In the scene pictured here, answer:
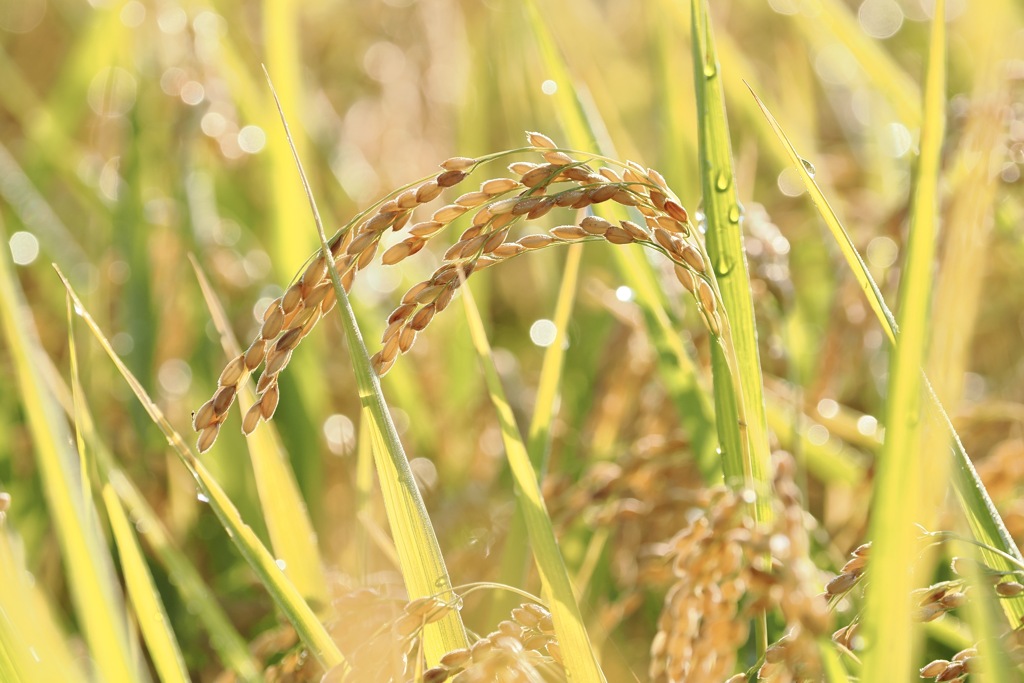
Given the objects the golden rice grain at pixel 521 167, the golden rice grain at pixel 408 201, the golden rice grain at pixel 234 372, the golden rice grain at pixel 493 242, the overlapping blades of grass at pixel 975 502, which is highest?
the golden rice grain at pixel 521 167

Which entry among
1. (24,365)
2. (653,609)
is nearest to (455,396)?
(653,609)

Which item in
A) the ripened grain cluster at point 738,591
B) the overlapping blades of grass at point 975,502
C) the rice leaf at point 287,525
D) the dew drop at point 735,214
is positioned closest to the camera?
the ripened grain cluster at point 738,591

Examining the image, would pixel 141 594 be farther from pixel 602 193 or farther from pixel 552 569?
pixel 602 193

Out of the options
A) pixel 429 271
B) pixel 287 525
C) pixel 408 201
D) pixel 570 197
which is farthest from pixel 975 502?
pixel 429 271

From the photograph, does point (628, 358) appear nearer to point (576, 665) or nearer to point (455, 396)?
point (455, 396)

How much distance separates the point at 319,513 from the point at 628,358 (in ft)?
1.97

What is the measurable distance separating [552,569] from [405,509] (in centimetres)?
14

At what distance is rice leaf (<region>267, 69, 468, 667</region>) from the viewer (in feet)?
2.60

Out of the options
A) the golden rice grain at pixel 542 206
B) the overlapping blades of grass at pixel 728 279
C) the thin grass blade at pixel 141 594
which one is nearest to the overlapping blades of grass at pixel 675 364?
the overlapping blades of grass at pixel 728 279

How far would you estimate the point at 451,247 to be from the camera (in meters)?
0.74

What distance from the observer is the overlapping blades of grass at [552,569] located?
78 centimetres

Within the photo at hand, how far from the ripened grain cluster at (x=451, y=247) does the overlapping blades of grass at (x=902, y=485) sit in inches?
6.1

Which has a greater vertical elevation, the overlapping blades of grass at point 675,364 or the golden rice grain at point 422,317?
the golden rice grain at point 422,317

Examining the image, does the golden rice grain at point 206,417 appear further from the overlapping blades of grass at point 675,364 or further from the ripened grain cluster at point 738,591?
the overlapping blades of grass at point 675,364
